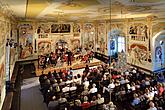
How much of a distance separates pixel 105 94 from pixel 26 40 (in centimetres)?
1147

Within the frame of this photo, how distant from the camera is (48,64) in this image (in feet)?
58.3

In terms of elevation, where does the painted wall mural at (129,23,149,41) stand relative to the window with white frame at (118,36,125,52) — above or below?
above

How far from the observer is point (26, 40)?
66.3 feet

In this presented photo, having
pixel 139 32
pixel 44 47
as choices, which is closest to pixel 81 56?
pixel 44 47

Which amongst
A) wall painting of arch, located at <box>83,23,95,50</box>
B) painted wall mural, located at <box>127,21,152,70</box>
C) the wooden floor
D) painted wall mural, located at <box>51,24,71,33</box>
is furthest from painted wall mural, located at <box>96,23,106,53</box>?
painted wall mural, located at <box>127,21,152,70</box>

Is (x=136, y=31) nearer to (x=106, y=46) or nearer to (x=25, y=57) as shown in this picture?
(x=106, y=46)

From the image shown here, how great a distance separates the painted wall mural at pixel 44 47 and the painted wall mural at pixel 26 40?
92 centimetres

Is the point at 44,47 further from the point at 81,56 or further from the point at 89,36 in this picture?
Result: the point at 89,36

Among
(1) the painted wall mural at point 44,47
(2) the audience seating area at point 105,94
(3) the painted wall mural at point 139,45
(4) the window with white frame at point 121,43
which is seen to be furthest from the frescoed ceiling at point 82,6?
(1) the painted wall mural at point 44,47

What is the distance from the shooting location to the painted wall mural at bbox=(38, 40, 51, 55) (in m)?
21.1

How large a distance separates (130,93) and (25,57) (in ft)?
41.0

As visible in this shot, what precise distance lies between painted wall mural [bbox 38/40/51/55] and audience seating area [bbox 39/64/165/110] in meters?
7.82

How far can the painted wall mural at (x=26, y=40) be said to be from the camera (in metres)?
19.9

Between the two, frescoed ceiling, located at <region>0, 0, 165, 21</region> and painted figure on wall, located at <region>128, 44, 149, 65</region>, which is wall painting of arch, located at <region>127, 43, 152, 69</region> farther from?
frescoed ceiling, located at <region>0, 0, 165, 21</region>
